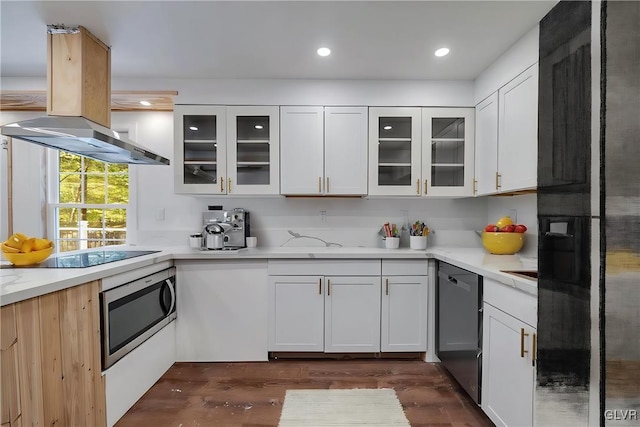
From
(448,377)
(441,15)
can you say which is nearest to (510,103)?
(441,15)

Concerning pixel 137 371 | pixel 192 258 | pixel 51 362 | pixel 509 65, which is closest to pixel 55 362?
pixel 51 362

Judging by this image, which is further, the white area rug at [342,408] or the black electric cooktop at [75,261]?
the white area rug at [342,408]

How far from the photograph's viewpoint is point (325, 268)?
2.43m

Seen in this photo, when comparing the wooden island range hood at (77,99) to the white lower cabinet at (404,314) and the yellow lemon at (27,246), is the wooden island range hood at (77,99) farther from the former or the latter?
the white lower cabinet at (404,314)

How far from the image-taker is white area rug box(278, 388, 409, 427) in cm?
172

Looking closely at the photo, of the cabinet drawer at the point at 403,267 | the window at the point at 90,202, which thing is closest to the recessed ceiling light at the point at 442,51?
the cabinet drawer at the point at 403,267

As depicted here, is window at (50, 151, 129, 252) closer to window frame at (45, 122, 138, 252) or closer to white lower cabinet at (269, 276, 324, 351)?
window frame at (45, 122, 138, 252)

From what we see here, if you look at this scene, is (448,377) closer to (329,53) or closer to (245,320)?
(245,320)

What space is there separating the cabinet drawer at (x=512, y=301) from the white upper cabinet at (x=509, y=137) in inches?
27.1

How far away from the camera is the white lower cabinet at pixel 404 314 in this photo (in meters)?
2.43

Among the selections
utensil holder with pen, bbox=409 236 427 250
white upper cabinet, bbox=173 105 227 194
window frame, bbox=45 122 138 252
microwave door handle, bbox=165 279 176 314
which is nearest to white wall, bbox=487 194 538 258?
utensil holder with pen, bbox=409 236 427 250

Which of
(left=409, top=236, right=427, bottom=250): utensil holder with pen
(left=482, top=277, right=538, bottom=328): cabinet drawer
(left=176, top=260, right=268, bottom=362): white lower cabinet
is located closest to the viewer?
(left=482, top=277, right=538, bottom=328): cabinet drawer

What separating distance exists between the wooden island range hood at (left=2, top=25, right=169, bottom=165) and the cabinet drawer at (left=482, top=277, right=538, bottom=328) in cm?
234

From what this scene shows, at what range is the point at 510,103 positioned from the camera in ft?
6.71
